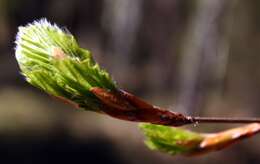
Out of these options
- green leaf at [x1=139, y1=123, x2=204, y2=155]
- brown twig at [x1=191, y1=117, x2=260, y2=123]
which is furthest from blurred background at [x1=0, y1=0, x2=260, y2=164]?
brown twig at [x1=191, y1=117, x2=260, y2=123]

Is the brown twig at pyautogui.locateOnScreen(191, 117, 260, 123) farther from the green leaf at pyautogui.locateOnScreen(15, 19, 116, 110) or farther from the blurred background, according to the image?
the blurred background

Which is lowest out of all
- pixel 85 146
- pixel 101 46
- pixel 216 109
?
pixel 85 146

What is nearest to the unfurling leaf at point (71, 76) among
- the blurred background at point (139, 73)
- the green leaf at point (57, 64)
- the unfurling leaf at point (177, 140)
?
the green leaf at point (57, 64)

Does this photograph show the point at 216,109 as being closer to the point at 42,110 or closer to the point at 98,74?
the point at 42,110

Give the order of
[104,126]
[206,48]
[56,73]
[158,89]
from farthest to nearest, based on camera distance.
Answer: [158,89] → [104,126] → [206,48] → [56,73]

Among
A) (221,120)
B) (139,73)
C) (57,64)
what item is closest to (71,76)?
(57,64)

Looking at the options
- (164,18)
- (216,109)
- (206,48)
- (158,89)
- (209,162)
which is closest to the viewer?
(206,48)

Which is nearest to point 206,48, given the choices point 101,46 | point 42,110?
point 42,110
